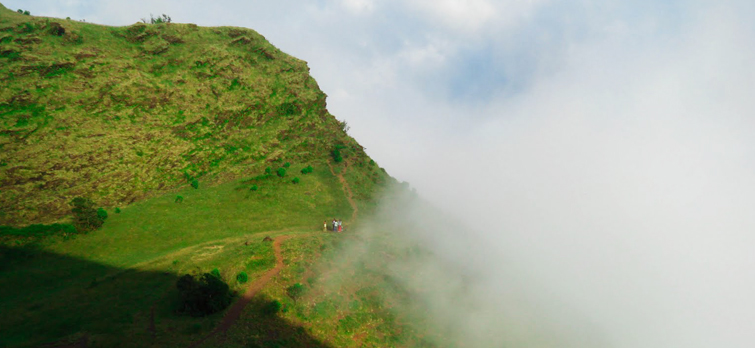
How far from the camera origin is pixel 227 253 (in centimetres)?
3741

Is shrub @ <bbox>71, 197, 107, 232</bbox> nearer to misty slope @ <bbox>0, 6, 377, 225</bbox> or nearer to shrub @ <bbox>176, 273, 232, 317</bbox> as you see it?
misty slope @ <bbox>0, 6, 377, 225</bbox>

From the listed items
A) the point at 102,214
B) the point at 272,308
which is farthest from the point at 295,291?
the point at 102,214

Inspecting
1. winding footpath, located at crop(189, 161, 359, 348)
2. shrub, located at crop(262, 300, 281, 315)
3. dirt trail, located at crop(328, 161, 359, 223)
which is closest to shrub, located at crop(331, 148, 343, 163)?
dirt trail, located at crop(328, 161, 359, 223)

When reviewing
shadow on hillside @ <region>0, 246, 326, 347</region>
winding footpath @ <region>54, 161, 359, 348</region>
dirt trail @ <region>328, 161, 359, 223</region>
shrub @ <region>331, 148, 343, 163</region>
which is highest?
shrub @ <region>331, 148, 343, 163</region>

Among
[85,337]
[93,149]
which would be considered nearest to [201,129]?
[93,149]

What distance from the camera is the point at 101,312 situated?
86.2 feet

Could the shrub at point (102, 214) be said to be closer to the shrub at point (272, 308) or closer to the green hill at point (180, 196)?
the green hill at point (180, 196)

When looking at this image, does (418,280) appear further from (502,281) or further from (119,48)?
(119,48)

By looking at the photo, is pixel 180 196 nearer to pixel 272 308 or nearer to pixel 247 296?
pixel 247 296

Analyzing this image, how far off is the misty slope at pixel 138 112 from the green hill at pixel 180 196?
0.81 ft

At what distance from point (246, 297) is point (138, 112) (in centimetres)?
4769

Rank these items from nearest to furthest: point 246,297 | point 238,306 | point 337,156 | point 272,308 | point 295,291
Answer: point 238,306, point 272,308, point 246,297, point 295,291, point 337,156

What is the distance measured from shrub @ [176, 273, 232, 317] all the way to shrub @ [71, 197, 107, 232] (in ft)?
85.9

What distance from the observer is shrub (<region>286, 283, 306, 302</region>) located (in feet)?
104
